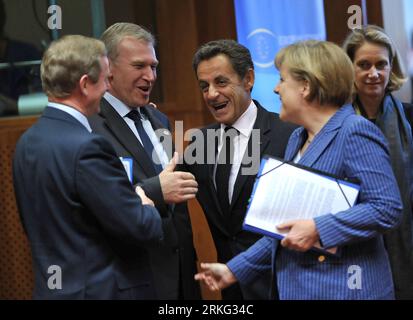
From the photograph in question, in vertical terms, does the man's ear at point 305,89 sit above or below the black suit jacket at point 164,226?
above

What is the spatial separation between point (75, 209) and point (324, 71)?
887mm

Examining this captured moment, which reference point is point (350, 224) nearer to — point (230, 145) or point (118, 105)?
point (230, 145)

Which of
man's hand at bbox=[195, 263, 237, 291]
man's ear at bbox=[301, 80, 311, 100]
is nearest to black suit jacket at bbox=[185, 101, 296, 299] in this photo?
man's hand at bbox=[195, 263, 237, 291]

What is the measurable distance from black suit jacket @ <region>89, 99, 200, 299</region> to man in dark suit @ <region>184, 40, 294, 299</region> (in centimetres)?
14

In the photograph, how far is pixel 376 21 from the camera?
13.3ft

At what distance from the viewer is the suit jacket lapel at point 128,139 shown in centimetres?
258

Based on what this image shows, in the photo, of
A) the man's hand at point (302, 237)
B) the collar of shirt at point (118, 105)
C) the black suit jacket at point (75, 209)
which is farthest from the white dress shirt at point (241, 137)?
the man's hand at point (302, 237)

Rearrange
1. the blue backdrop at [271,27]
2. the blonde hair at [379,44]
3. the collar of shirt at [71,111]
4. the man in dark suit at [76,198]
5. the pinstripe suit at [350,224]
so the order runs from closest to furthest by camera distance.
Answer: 1. the pinstripe suit at [350,224]
2. the man in dark suit at [76,198]
3. the collar of shirt at [71,111]
4. the blonde hair at [379,44]
5. the blue backdrop at [271,27]

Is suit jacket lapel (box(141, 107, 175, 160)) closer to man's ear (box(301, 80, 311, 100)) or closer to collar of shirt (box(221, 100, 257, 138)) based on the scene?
collar of shirt (box(221, 100, 257, 138))

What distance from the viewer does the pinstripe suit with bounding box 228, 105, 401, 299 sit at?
76.0 inches

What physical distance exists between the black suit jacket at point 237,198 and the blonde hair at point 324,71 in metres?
0.68

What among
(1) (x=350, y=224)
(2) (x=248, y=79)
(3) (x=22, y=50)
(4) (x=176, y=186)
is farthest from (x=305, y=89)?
(3) (x=22, y=50)

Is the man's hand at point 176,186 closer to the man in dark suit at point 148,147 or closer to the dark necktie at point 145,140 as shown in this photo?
the man in dark suit at point 148,147

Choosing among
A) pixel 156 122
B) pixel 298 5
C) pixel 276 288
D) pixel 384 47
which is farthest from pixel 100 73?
pixel 298 5
